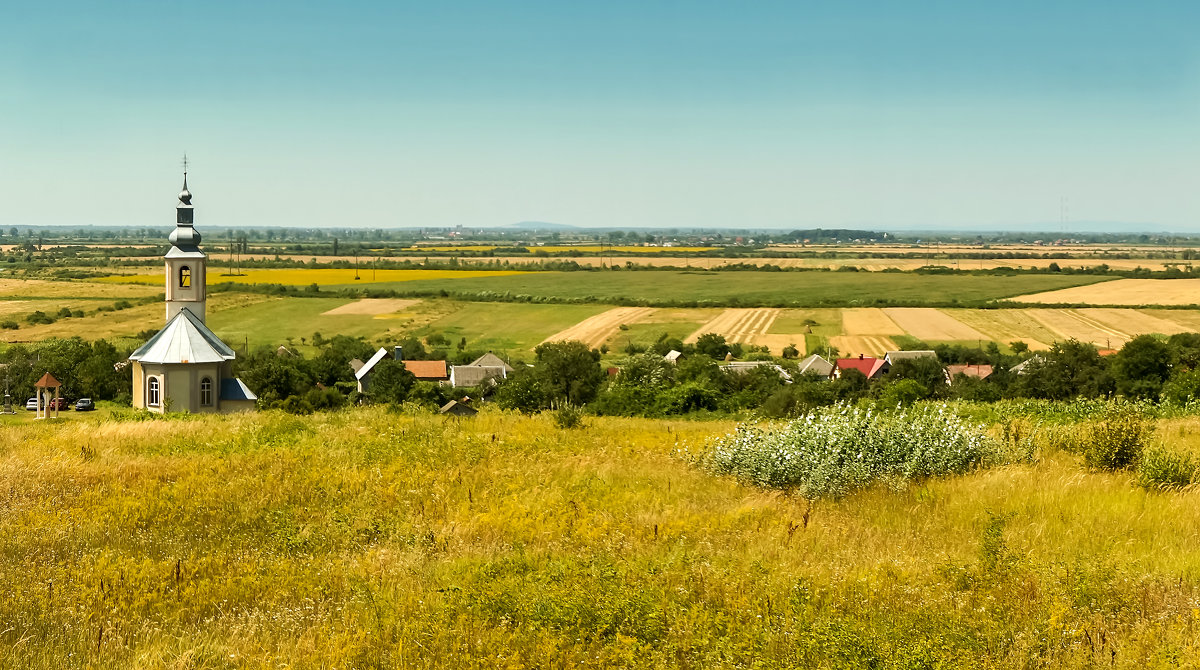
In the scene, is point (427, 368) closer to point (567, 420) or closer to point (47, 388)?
point (47, 388)

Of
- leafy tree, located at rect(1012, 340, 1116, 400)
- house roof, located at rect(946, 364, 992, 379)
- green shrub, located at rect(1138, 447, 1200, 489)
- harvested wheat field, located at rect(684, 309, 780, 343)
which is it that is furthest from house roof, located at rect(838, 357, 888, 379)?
green shrub, located at rect(1138, 447, 1200, 489)

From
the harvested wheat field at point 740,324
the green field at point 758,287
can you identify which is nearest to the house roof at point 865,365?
the harvested wheat field at point 740,324

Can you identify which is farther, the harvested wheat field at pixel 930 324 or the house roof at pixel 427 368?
the harvested wheat field at pixel 930 324

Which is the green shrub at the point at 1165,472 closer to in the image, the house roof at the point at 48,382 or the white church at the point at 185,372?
the white church at the point at 185,372

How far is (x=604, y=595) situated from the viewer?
298 inches

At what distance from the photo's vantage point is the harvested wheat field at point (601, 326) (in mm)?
82688

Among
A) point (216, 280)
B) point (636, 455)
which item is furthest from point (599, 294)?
point (636, 455)

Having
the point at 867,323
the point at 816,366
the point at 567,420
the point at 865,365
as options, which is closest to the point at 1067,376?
the point at 865,365

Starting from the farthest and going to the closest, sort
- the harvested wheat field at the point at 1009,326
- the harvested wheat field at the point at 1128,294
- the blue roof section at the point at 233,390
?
the harvested wheat field at the point at 1128,294 < the harvested wheat field at the point at 1009,326 < the blue roof section at the point at 233,390

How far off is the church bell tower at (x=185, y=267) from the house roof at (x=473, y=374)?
20.7 m

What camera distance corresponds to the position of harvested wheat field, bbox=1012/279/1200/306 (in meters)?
103

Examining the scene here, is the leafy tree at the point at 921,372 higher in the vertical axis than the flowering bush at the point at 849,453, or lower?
lower

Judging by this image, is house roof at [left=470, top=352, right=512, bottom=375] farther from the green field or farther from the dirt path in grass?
the green field

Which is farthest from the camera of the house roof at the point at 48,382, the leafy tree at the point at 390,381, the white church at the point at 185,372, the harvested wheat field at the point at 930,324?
the harvested wheat field at the point at 930,324
